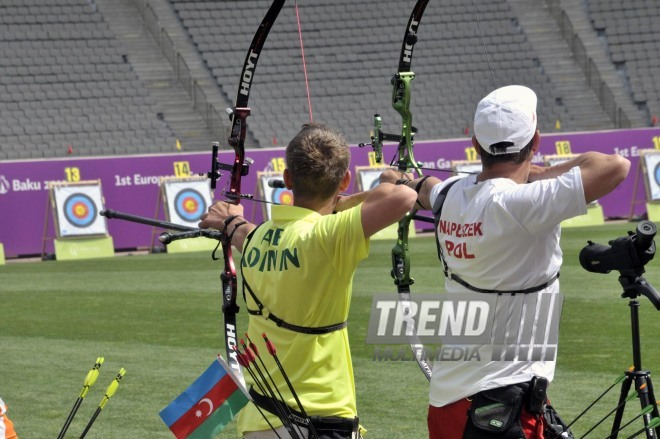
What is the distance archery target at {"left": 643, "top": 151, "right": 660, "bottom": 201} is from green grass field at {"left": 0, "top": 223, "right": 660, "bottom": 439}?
632cm

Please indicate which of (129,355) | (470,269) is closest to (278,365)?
(470,269)

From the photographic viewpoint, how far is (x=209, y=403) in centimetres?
372

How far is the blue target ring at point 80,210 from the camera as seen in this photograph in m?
19.1

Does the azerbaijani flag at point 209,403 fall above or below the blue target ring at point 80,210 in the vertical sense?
above

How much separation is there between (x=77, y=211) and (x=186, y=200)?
6.56ft

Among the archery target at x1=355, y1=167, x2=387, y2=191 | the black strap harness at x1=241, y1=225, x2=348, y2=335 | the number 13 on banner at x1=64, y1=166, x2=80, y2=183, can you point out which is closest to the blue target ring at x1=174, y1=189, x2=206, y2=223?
the number 13 on banner at x1=64, y1=166, x2=80, y2=183

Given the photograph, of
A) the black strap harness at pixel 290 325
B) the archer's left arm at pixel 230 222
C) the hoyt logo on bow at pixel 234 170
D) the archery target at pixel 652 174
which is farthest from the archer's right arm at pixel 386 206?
the archery target at pixel 652 174

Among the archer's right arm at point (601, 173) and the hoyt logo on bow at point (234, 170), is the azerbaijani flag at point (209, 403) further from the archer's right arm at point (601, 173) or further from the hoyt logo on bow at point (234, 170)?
the hoyt logo on bow at point (234, 170)

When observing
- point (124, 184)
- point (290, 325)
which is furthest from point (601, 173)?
point (124, 184)

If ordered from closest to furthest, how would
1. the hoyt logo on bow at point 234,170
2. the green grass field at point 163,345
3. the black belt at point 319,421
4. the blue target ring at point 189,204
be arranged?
1. the black belt at point 319,421
2. the hoyt logo on bow at point 234,170
3. the green grass field at point 163,345
4. the blue target ring at point 189,204

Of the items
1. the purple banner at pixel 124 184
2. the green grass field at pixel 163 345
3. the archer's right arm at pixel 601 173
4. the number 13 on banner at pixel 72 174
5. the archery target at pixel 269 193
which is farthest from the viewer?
the archery target at pixel 269 193

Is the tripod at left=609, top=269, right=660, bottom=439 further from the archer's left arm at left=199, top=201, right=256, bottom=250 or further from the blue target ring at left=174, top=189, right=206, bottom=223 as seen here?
the blue target ring at left=174, top=189, right=206, bottom=223

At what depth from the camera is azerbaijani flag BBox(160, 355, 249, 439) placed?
146 inches

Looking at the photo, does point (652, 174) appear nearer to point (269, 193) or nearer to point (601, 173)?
point (269, 193)
